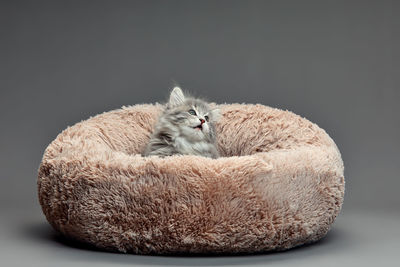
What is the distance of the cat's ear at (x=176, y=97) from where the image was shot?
4859 mm

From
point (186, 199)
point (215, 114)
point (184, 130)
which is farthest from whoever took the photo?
point (215, 114)

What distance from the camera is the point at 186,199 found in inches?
149

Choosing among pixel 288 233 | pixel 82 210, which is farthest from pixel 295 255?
pixel 82 210

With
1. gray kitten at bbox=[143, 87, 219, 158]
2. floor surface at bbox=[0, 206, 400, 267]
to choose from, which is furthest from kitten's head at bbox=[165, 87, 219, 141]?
floor surface at bbox=[0, 206, 400, 267]

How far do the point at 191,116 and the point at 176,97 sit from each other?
224 mm

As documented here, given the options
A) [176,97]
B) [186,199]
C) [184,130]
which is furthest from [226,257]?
[176,97]

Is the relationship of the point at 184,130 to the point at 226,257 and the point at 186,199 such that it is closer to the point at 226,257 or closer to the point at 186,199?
the point at 186,199

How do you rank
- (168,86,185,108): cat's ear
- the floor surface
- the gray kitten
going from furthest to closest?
(168,86,185,108): cat's ear
the gray kitten
the floor surface

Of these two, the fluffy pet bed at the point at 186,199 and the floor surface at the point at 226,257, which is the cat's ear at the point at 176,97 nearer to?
the fluffy pet bed at the point at 186,199

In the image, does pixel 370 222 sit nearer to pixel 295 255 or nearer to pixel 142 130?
pixel 295 255

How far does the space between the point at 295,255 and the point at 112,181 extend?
1065 millimetres

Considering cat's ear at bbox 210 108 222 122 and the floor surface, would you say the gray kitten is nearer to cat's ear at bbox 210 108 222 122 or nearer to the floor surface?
cat's ear at bbox 210 108 222 122

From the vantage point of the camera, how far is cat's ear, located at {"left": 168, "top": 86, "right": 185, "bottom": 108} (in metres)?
4.86

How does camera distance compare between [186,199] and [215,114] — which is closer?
[186,199]
